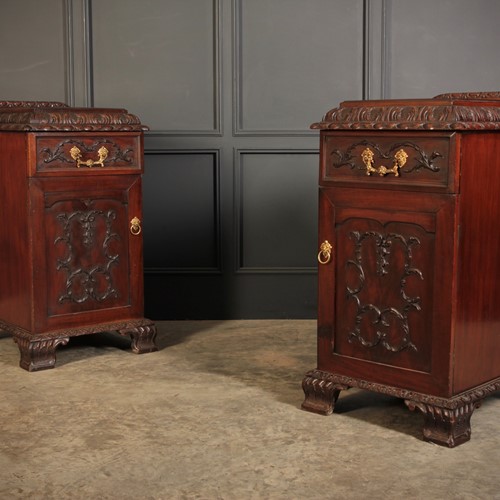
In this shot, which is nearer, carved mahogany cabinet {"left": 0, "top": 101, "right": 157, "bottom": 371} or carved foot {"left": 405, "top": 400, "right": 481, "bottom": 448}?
carved foot {"left": 405, "top": 400, "right": 481, "bottom": 448}

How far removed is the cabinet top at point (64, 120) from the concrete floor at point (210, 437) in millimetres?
893

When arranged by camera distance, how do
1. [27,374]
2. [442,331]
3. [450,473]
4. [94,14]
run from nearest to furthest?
1. [450,473]
2. [442,331]
3. [27,374]
4. [94,14]

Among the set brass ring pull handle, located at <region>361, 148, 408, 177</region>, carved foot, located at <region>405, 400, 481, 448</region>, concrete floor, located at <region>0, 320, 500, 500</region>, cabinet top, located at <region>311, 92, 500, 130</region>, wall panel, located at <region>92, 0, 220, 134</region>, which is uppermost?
wall panel, located at <region>92, 0, 220, 134</region>

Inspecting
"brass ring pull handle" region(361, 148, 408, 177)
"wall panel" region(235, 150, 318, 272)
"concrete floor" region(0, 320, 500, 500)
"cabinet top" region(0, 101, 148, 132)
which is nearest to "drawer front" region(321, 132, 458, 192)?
"brass ring pull handle" region(361, 148, 408, 177)

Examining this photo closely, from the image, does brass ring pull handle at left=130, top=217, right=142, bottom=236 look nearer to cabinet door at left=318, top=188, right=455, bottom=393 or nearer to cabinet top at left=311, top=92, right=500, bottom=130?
cabinet door at left=318, top=188, right=455, bottom=393

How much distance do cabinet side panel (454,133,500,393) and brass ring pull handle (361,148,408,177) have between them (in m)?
0.18

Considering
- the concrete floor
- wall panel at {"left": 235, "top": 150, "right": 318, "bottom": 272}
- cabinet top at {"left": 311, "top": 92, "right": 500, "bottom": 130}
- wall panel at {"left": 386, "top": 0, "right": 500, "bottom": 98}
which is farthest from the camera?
wall panel at {"left": 235, "top": 150, "right": 318, "bottom": 272}

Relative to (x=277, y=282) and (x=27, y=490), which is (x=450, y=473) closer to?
(x=27, y=490)

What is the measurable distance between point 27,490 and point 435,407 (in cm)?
114

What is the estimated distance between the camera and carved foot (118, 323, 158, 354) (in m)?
3.60

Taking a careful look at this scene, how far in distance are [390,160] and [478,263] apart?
0.39 metres

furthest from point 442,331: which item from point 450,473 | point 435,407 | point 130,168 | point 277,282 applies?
point 277,282

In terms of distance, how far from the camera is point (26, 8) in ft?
13.7

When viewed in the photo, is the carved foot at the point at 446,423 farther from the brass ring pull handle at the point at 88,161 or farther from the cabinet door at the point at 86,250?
the brass ring pull handle at the point at 88,161
